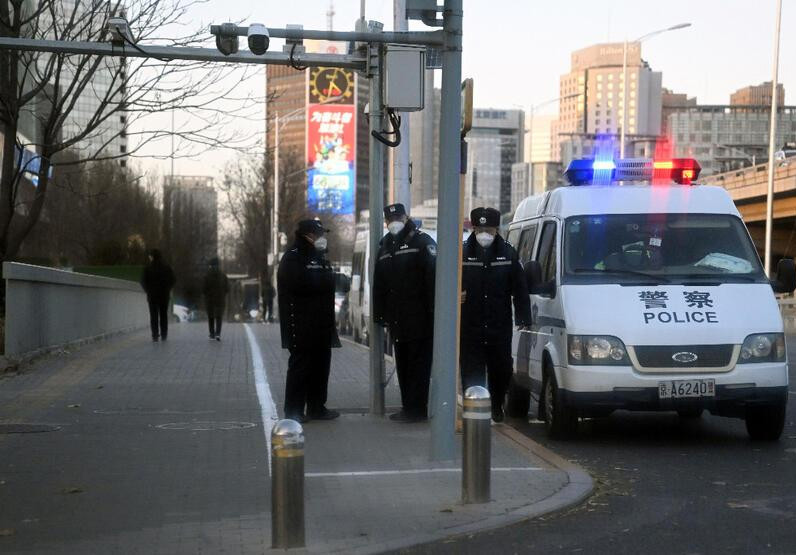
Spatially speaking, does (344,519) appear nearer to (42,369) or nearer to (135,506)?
(135,506)

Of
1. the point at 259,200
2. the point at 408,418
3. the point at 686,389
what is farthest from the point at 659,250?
the point at 259,200

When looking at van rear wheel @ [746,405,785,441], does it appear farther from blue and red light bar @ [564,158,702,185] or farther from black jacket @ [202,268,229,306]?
black jacket @ [202,268,229,306]

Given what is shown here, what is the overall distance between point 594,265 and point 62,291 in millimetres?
12629

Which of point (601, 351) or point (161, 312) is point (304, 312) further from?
point (161, 312)

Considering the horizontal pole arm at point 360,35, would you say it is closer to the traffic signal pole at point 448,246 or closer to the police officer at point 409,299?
the traffic signal pole at point 448,246

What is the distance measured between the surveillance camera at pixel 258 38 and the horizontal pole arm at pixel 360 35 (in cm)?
5

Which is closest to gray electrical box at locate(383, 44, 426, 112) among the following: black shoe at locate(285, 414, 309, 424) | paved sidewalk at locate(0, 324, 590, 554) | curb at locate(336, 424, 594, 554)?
paved sidewalk at locate(0, 324, 590, 554)

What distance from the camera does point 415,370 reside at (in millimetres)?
12000

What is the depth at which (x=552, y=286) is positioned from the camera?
11617 millimetres

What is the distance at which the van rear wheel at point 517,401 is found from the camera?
13.4m

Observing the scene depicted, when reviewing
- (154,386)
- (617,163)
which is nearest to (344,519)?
(617,163)

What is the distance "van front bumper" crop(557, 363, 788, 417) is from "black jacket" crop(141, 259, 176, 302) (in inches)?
665

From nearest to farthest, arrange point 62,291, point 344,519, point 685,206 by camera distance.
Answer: point 344,519
point 685,206
point 62,291

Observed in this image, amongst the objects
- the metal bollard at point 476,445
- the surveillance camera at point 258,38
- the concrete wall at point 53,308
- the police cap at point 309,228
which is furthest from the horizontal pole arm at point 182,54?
the metal bollard at point 476,445
